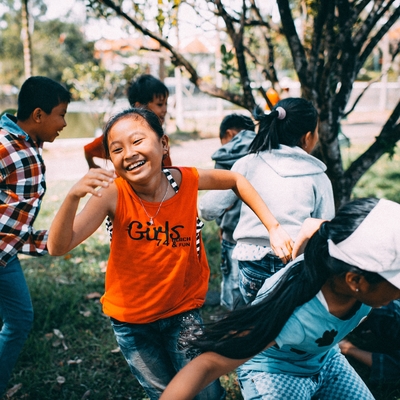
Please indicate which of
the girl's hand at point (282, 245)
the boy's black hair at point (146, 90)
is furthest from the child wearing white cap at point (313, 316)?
the boy's black hair at point (146, 90)

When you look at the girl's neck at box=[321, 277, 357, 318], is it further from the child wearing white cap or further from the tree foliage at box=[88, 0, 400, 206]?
the tree foliage at box=[88, 0, 400, 206]

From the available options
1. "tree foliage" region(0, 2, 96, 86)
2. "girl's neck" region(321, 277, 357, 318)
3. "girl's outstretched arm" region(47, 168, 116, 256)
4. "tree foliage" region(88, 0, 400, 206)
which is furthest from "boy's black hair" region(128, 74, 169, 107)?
"tree foliage" region(0, 2, 96, 86)

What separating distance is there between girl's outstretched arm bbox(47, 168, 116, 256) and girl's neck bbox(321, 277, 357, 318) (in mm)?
893

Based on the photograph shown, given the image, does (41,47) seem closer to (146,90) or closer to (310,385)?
(146,90)

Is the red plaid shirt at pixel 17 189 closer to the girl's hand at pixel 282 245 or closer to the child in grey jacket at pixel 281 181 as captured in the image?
the child in grey jacket at pixel 281 181

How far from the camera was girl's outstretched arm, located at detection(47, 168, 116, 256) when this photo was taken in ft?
5.67

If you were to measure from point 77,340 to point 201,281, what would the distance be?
166 centimetres

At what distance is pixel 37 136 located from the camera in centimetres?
278

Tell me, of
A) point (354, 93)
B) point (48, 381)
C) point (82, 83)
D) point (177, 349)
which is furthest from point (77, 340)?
point (354, 93)

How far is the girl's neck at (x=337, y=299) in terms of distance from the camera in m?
1.72

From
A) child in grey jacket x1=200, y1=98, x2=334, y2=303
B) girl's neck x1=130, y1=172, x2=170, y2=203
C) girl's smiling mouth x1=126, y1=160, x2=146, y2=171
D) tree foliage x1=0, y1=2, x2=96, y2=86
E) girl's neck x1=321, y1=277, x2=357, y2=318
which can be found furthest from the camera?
tree foliage x1=0, y1=2, x2=96, y2=86

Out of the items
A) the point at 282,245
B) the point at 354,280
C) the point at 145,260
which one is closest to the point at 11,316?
the point at 145,260

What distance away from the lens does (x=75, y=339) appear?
3531 millimetres

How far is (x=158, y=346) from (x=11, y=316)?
97 cm
